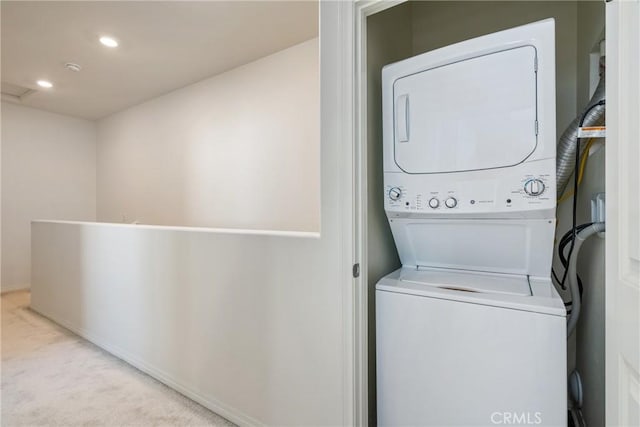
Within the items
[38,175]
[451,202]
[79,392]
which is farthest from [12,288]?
[451,202]

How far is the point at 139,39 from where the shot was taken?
2.54m

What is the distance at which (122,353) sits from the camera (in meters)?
2.28

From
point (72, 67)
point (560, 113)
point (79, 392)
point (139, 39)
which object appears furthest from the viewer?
point (72, 67)

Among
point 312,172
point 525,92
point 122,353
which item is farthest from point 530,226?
point 122,353

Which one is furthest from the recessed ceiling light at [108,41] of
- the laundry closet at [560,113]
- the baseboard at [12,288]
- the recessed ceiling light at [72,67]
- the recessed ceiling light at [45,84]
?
the baseboard at [12,288]

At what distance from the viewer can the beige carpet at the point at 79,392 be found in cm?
167

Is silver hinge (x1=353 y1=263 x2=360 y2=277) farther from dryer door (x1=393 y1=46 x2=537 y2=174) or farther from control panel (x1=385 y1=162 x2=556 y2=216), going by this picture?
dryer door (x1=393 y1=46 x2=537 y2=174)

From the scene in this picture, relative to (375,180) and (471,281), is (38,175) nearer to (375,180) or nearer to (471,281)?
(375,180)

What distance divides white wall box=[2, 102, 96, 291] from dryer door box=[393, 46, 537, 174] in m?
5.31

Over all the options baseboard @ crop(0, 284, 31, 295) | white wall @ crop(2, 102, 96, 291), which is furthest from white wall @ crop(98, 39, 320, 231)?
baseboard @ crop(0, 284, 31, 295)

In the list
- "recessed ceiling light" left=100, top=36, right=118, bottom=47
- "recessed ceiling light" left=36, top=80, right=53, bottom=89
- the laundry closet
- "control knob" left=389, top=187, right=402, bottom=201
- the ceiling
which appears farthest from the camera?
"recessed ceiling light" left=36, top=80, right=53, bottom=89

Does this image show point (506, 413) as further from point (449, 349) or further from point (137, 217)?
point (137, 217)

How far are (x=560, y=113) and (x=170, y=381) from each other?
8.89 ft

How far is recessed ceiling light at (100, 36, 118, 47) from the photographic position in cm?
252
